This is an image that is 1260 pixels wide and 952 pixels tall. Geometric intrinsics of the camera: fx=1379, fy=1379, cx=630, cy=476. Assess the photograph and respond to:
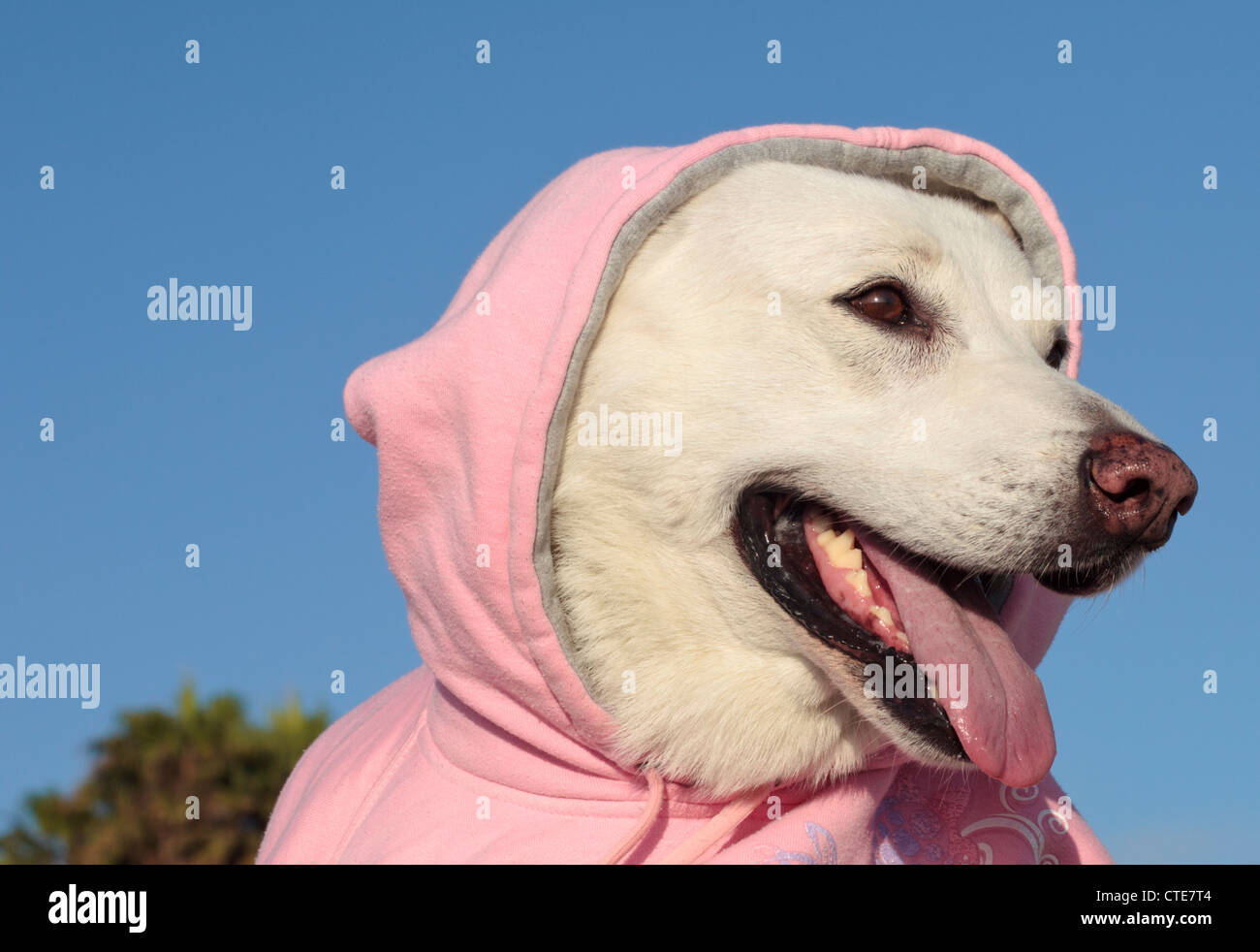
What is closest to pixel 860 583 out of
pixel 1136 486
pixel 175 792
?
pixel 1136 486

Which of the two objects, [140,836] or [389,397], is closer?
[389,397]

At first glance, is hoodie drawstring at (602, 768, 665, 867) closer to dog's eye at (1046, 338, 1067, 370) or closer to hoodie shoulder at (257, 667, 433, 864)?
hoodie shoulder at (257, 667, 433, 864)

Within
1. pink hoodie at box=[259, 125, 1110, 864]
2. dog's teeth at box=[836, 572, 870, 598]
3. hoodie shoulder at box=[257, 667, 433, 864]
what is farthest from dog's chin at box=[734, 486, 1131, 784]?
hoodie shoulder at box=[257, 667, 433, 864]

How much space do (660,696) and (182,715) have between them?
14.5m

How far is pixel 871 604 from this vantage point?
13.2ft

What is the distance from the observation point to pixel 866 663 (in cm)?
384

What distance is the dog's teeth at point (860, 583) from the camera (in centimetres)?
405

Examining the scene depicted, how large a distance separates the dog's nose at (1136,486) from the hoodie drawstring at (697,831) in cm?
127

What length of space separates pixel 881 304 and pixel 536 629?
1427mm

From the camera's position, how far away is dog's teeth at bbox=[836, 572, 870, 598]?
13.3 feet

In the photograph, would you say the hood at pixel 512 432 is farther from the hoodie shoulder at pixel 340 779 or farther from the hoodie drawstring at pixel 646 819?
the hoodie shoulder at pixel 340 779
